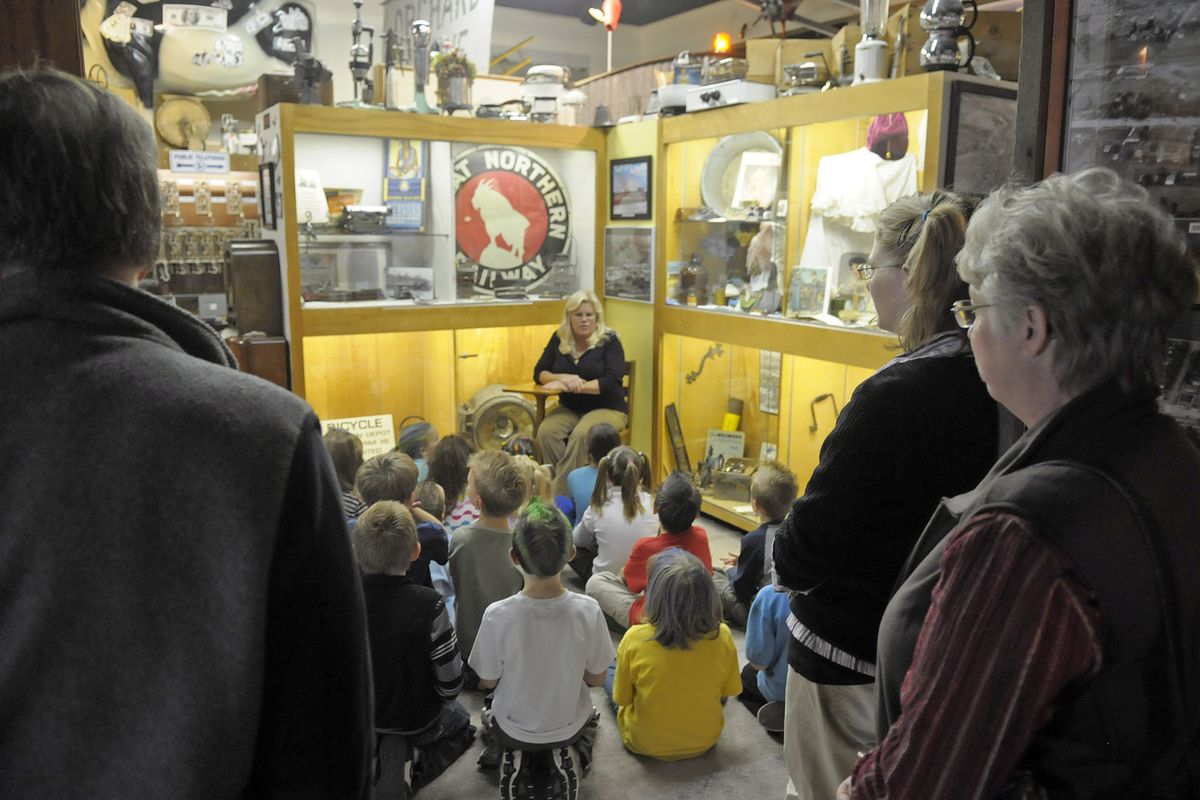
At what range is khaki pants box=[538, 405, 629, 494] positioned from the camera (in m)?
5.24

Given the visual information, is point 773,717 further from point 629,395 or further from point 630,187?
point 630,187

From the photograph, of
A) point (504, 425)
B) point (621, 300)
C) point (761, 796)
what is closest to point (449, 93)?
point (621, 300)

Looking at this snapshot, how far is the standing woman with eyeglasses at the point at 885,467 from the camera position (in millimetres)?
1818

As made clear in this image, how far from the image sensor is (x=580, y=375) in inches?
218

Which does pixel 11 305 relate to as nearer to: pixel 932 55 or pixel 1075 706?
pixel 1075 706

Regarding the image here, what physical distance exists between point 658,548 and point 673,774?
0.91 meters

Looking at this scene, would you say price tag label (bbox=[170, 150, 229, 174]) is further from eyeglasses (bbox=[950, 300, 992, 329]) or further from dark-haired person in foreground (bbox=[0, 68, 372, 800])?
eyeglasses (bbox=[950, 300, 992, 329])

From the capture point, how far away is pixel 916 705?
111 cm

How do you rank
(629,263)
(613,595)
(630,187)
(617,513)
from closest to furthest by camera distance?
(613,595)
(617,513)
(630,187)
(629,263)

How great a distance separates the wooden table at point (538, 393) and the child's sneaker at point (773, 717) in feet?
8.58

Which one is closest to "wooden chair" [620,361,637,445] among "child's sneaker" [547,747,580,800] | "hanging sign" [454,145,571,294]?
"hanging sign" [454,145,571,294]

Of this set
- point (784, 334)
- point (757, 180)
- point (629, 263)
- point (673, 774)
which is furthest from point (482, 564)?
point (629, 263)

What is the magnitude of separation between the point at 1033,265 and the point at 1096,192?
0.14 metres

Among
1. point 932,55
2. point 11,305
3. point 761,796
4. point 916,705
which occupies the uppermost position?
point 932,55
